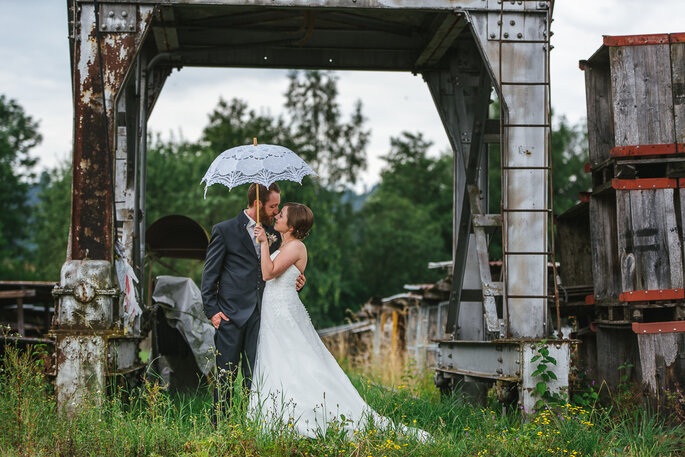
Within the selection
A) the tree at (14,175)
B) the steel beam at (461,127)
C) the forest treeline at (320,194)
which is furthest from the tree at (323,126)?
the steel beam at (461,127)

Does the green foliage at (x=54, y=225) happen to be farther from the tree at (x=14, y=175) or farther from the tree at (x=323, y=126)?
the tree at (x=323, y=126)

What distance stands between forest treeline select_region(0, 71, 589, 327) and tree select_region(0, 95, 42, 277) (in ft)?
0.25

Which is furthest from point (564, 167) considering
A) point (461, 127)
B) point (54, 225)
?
point (461, 127)

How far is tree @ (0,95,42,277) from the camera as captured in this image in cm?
4972

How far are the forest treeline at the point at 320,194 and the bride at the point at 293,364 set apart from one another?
2580cm

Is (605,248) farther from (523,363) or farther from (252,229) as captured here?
(252,229)

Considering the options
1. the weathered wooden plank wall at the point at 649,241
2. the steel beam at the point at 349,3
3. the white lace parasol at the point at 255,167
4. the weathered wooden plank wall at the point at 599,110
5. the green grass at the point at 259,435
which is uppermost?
the steel beam at the point at 349,3

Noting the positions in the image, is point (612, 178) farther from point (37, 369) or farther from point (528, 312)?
point (37, 369)

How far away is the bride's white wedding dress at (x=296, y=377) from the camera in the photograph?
6.20m

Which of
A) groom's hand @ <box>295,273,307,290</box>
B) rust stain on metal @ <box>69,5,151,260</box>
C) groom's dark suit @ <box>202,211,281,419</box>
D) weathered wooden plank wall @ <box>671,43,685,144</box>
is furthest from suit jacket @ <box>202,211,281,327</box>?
weathered wooden plank wall @ <box>671,43,685,144</box>

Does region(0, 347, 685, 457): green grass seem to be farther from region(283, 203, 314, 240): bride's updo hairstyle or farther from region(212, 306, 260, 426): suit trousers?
region(283, 203, 314, 240): bride's updo hairstyle

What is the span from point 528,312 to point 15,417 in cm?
474

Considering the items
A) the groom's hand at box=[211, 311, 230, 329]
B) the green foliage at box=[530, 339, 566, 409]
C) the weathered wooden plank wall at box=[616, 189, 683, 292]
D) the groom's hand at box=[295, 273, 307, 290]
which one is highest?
the weathered wooden plank wall at box=[616, 189, 683, 292]

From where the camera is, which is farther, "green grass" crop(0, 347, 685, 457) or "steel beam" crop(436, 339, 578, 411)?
"steel beam" crop(436, 339, 578, 411)
